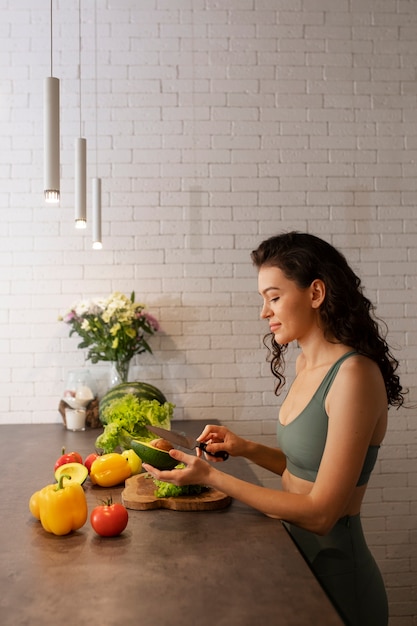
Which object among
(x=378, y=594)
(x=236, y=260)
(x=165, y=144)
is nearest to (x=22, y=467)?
(x=378, y=594)

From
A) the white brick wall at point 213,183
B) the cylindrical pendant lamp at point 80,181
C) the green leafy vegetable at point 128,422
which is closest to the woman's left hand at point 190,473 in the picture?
the green leafy vegetable at point 128,422

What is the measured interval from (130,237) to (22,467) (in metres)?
1.83

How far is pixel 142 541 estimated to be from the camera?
1.83 meters

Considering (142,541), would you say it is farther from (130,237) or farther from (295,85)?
(295,85)

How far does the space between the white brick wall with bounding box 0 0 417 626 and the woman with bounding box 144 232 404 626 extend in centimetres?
199

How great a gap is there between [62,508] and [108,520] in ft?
0.45

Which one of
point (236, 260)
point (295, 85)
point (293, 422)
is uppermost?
point (295, 85)

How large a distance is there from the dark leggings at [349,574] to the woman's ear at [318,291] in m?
0.67

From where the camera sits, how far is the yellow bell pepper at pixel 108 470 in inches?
95.4

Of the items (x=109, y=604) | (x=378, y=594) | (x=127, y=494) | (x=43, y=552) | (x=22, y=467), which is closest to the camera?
(x=109, y=604)

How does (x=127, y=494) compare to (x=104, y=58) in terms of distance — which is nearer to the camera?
(x=127, y=494)

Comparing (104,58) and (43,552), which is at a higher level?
(104,58)

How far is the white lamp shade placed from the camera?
2.16m

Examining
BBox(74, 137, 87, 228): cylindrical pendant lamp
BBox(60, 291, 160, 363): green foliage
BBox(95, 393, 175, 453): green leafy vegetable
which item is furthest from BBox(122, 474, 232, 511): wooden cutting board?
BBox(60, 291, 160, 363): green foliage
